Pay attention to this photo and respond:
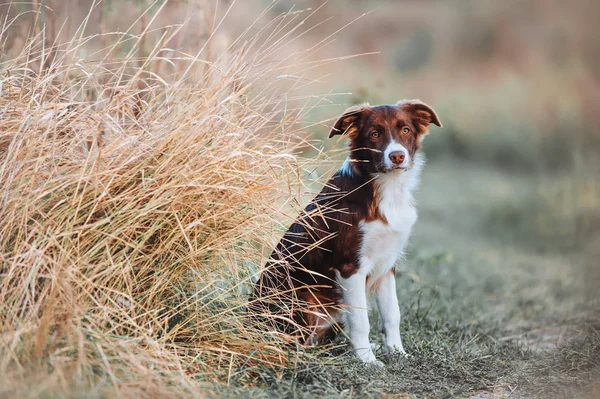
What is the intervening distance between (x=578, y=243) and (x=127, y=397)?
24.0 ft

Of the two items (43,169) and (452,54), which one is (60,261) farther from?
(452,54)

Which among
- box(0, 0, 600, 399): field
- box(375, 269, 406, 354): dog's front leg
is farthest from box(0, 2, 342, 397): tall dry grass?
box(375, 269, 406, 354): dog's front leg

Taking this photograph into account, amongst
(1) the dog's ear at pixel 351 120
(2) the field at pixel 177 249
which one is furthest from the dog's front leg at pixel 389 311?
(1) the dog's ear at pixel 351 120

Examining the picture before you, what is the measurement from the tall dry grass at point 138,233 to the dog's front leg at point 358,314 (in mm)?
354

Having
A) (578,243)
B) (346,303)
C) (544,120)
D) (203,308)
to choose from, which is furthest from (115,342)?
(544,120)

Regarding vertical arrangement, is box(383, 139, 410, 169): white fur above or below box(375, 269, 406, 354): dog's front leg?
above

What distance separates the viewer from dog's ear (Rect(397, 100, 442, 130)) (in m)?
3.60

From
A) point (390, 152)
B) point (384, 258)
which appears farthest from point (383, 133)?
point (384, 258)

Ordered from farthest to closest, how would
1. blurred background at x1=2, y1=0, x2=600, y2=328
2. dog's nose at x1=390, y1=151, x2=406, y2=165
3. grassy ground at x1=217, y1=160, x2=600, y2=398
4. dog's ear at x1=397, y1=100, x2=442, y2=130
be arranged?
blurred background at x1=2, y1=0, x2=600, y2=328 < dog's ear at x1=397, y1=100, x2=442, y2=130 < dog's nose at x1=390, y1=151, x2=406, y2=165 < grassy ground at x1=217, y1=160, x2=600, y2=398

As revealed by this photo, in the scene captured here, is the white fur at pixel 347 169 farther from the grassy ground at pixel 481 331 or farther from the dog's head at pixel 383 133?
the grassy ground at pixel 481 331

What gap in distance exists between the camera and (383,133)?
3.45 meters

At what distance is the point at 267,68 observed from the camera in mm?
3393

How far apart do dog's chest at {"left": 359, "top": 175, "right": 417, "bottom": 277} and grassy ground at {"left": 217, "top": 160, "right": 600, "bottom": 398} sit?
43 cm

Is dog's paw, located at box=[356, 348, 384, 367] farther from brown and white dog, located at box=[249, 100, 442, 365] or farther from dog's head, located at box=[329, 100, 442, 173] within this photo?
dog's head, located at box=[329, 100, 442, 173]
